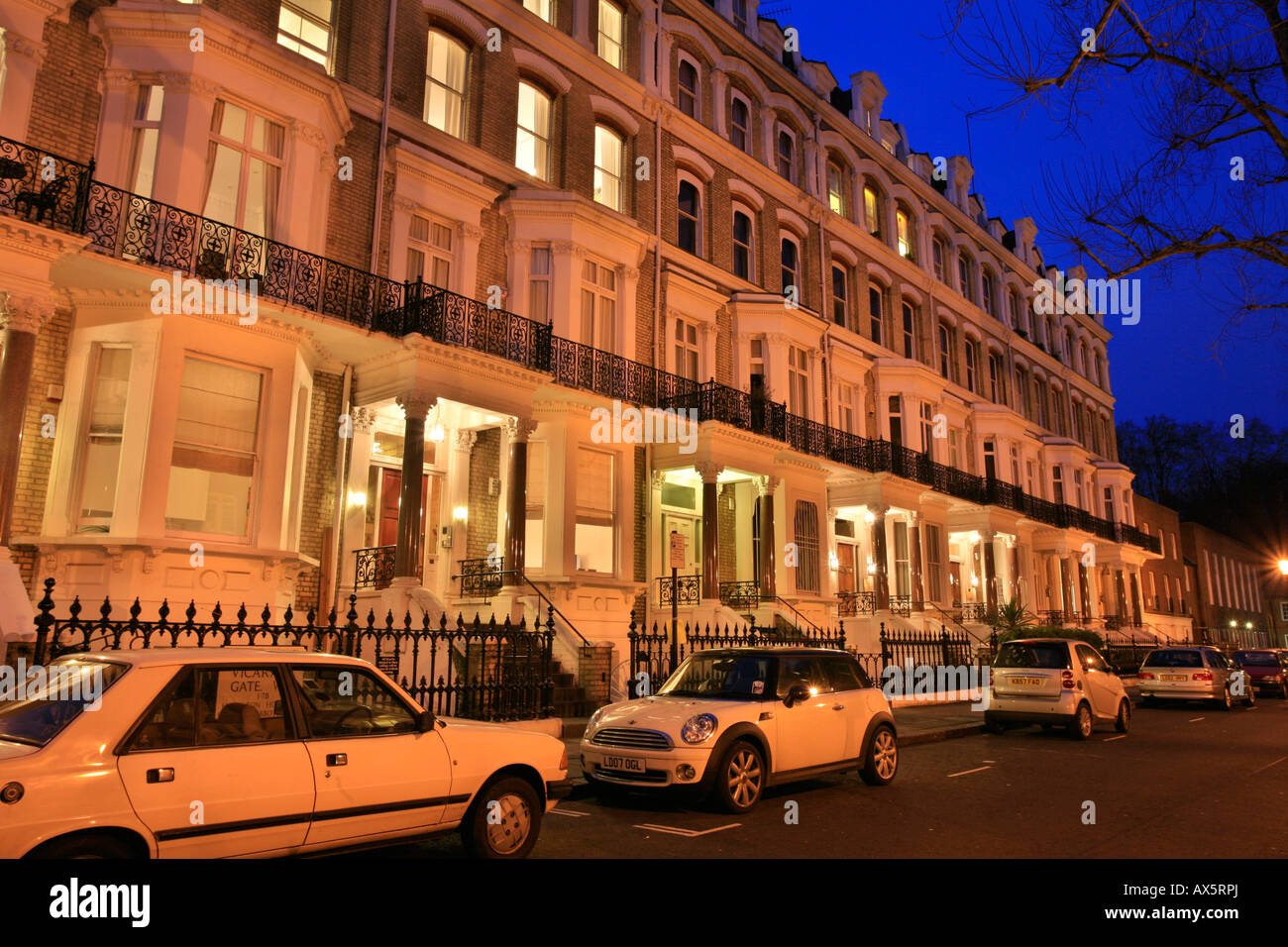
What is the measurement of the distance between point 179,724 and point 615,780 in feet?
14.8

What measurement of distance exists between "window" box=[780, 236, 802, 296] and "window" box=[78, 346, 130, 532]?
1849cm

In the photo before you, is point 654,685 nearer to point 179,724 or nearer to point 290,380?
point 290,380

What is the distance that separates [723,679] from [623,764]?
5.22 ft

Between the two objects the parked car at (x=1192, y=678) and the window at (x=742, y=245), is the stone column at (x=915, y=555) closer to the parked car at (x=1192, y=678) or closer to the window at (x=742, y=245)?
the parked car at (x=1192, y=678)

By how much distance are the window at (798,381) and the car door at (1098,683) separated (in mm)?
10939

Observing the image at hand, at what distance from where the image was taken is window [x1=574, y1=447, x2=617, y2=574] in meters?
18.8

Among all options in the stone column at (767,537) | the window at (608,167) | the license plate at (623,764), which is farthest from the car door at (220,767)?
the window at (608,167)

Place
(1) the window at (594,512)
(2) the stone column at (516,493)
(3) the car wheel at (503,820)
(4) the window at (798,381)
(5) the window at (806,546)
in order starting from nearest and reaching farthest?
(3) the car wheel at (503,820), (2) the stone column at (516,493), (1) the window at (594,512), (5) the window at (806,546), (4) the window at (798,381)

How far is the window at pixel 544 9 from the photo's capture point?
68.2 feet

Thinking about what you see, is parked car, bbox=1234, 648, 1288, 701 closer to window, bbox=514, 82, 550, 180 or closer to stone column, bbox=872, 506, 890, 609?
stone column, bbox=872, 506, 890, 609

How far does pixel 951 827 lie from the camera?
24.7 feet

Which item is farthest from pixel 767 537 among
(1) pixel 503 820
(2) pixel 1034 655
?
(1) pixel 503 820

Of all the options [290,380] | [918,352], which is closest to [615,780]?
[290,380]

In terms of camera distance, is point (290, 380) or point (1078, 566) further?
point (1078, 566)
